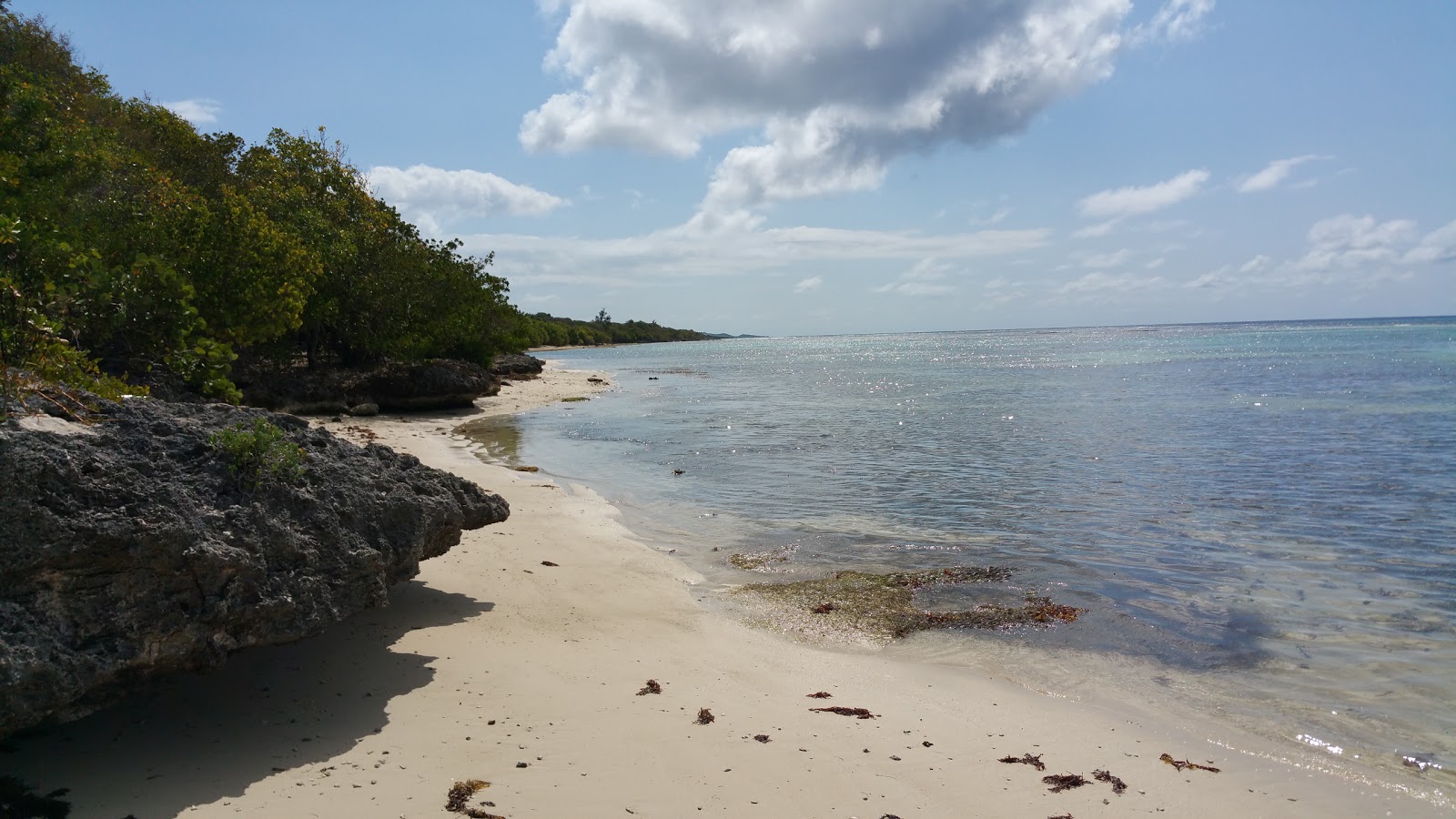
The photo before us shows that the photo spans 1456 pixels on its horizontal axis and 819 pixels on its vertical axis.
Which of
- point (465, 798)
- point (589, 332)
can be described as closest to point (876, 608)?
point (465, 798)

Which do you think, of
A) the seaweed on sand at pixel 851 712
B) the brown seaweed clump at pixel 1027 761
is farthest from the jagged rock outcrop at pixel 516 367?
the brown seaweed clump at pixel 1027 761

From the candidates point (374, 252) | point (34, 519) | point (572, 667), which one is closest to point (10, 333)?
point (34, 519)

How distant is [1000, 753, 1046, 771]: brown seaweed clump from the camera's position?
195 inches

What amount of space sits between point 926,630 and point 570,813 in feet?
14.2

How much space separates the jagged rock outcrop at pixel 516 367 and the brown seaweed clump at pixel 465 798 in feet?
136

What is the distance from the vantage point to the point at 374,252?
30.5 m

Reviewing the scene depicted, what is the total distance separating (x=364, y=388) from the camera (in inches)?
1075

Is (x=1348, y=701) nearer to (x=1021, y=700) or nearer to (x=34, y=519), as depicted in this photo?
(x=1021, y=700)

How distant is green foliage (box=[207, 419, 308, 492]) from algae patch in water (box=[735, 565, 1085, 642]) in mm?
4364

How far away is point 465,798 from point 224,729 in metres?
1.68

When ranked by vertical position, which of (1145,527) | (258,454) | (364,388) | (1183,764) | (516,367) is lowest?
(1145,527)

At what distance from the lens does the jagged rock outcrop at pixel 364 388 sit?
78.7 feet

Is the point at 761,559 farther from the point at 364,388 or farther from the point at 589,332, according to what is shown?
the point at 589,332

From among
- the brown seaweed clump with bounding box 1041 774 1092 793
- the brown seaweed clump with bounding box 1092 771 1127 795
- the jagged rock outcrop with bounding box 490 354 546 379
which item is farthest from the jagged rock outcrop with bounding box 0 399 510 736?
the jagged rock outcrop with bounding box 490 354 546 379
